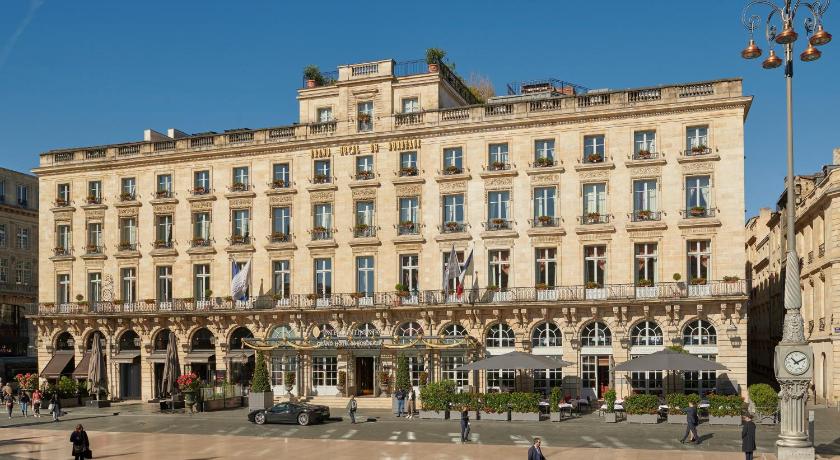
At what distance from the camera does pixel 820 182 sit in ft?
168

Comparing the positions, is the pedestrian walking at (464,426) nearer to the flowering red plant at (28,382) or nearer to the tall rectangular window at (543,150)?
the tall rectangular window at (543,150)

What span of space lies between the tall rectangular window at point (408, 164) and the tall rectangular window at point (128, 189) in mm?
19058

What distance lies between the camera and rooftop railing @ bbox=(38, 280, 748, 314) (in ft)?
149

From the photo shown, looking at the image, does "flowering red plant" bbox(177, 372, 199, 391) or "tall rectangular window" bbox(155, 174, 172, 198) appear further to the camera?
"tall rectangular window" bbox(155, 174, 172, 198)

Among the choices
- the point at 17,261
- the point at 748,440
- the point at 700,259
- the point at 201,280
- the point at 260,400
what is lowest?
the point at 260,400

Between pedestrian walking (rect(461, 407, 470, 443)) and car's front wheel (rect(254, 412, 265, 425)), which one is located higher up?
pedestrian walking (rect(461, 407, 470, 443))

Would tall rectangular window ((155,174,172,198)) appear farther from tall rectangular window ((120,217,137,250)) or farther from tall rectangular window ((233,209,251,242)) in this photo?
tall rectangular window ((233,209,251,242))

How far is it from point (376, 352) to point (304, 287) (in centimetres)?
634

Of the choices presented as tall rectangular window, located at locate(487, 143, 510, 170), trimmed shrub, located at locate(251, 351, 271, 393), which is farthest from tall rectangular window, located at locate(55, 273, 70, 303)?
tall rectangular window, located at locate(487, 143, 510, 170)

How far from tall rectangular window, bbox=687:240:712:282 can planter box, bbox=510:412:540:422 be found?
11931 millimetres

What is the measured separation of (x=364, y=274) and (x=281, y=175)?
8.50 m

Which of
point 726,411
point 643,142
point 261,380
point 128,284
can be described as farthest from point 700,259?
point 128,284

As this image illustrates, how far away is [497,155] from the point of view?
50.1 metres

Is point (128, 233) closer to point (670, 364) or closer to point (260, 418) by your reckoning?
point (260, 418)
